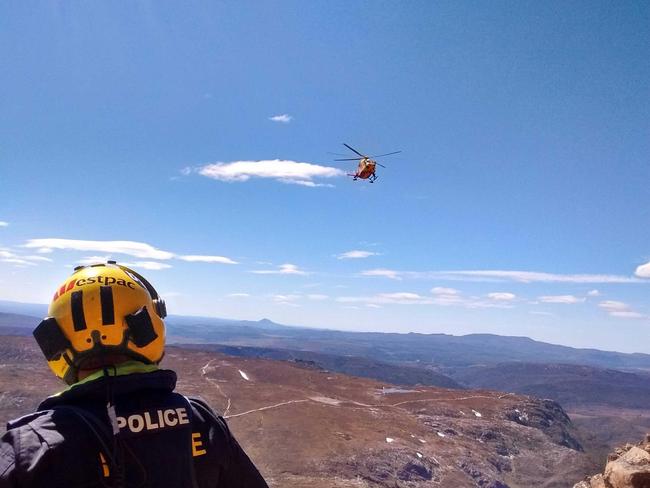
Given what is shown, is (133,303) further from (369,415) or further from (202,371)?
(202,371)

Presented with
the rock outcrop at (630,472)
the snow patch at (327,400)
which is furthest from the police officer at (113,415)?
the snow patch at (327,400)

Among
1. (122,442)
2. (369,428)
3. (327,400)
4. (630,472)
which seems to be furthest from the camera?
(327,400)

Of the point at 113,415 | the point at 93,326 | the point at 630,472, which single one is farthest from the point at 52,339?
the point at 630,472

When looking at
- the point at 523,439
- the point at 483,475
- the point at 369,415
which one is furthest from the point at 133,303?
the point at 523,439

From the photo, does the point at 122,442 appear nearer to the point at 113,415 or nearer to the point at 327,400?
the point at 113,415

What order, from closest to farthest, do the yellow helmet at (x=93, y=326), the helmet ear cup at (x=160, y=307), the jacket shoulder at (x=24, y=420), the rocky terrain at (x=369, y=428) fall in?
the jacket shoulder at (x=24, y=420)
the yellow helmet at (x=93, y=326)
the helmet ear cup at (x=160, y=307)
the rocky terrain at (x=369, y=428)

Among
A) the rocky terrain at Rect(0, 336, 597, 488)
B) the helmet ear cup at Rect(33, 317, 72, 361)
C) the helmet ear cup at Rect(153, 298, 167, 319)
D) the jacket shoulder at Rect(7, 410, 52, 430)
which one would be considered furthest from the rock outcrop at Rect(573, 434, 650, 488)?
the rocky terrain at Rect(0, 336, 597, 488)

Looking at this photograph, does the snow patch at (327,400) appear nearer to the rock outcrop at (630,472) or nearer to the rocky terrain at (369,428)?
the rocky terrain at (369,428)
